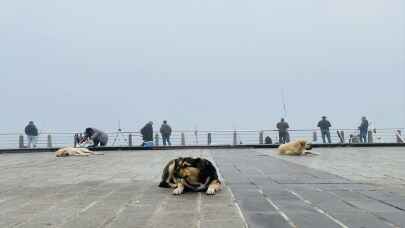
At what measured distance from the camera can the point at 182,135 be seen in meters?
31.8

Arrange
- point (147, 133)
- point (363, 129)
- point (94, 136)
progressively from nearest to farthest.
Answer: point (94, 136), point (147, 133), point (363, 129)

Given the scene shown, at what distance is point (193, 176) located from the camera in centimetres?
895

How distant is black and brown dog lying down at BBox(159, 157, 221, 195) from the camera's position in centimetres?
873

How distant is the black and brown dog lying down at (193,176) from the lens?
28.7 feet

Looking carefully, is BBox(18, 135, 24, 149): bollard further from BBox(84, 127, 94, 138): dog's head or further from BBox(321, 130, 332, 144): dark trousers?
BBox(321, 130, 332, 144): dark trousers

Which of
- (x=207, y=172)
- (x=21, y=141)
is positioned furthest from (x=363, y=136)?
(x=207, y=172)

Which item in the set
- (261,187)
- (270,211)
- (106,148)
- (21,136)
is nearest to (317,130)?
(106,148)

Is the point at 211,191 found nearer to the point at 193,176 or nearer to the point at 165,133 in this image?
the point at 193,176

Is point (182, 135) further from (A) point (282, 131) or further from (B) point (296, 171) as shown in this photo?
(B) point (296, 171)

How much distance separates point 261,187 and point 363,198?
71.4 inches

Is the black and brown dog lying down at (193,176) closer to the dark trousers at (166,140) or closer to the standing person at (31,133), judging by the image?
the dark trousers at (166,140)

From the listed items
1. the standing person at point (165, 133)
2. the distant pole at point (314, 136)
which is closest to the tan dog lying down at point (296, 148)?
the standing person at point (165, 133)

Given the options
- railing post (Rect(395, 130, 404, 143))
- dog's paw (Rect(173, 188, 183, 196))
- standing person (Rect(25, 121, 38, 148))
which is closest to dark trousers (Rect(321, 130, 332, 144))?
railing post (Rect(395, 130, 404, 143))

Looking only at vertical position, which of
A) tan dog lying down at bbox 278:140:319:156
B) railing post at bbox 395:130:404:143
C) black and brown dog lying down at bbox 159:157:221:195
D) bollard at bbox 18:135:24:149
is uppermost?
bollard at bbox 18:135:24:149
